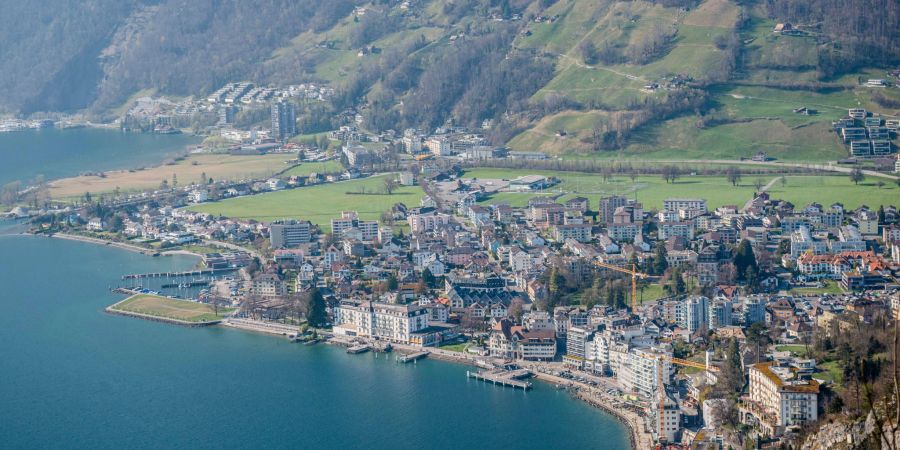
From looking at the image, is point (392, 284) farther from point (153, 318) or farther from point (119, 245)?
point (119, 245)

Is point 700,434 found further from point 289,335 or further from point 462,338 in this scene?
point 289,335

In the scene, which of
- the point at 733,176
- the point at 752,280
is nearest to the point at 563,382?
the point at 752,280

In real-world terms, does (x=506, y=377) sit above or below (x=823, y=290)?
below

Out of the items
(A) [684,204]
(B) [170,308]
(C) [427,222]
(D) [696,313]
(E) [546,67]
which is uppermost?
(E) [546,67]

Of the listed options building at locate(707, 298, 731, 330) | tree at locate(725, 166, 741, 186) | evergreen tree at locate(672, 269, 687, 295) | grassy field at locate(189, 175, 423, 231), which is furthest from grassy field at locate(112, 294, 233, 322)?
tree at locate(725, 166, 741, 186)

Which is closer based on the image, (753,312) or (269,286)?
(753,312)

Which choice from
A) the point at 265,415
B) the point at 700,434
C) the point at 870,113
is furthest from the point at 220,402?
the point at 870,113

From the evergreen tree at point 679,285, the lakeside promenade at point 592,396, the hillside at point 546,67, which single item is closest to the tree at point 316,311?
the lakeside promenade at point 592,396
